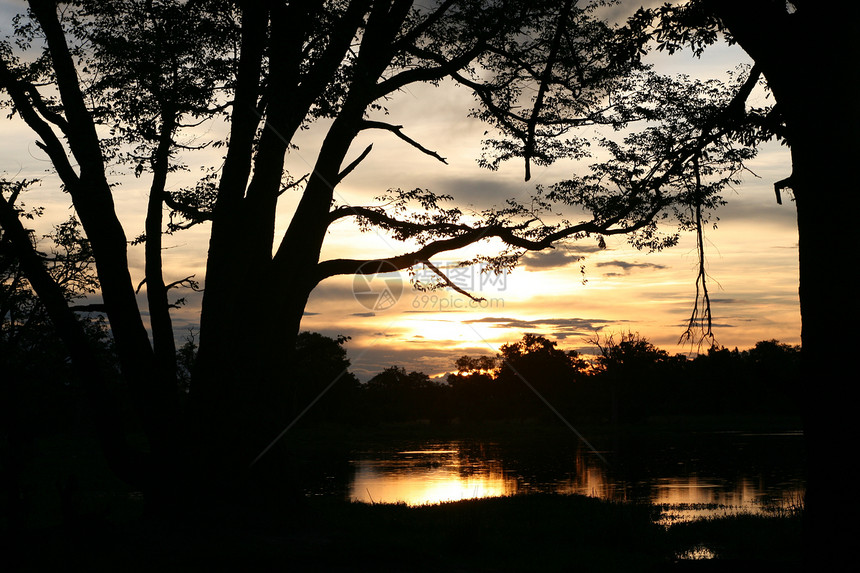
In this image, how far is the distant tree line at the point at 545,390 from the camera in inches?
2977

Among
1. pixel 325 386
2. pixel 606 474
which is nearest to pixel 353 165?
pixel 606 474

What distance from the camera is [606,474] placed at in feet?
100

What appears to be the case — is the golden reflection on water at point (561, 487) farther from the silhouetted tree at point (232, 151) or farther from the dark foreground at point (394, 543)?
the silhouetted tree at point (232, 151)

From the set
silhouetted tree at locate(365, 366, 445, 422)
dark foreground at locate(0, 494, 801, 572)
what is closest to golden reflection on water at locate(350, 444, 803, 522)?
dark foreground at locate(0, 494, 801, 572)

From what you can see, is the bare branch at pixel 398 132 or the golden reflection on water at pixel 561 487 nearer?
the bare branch at pixel 398 132

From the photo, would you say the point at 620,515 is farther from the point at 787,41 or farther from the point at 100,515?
the point at 787,41

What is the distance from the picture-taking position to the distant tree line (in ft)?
248

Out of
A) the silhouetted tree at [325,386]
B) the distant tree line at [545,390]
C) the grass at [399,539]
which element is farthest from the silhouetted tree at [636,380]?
the grass at [399,539]

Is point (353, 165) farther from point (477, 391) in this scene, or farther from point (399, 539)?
point (477, 391)

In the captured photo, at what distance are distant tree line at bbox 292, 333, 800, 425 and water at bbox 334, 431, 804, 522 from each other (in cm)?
2494

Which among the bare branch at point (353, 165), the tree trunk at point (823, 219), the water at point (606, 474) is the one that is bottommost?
the water at point (606, 474)

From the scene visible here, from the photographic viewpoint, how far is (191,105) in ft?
38.5

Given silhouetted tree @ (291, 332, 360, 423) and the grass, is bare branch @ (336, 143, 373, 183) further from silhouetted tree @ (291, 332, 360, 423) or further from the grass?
silhouetted tree @ (291, 332, 360, 423)

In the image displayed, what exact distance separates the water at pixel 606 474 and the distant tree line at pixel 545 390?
24.9 metres
